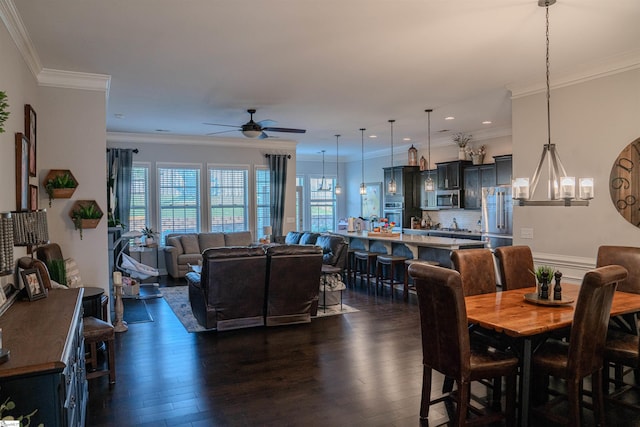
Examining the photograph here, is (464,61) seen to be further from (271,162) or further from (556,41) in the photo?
(271,162)

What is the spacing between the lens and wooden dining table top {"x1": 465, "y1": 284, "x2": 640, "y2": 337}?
2.70 metres

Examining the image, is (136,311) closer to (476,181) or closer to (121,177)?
(121,177)

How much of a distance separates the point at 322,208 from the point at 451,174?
184 inches

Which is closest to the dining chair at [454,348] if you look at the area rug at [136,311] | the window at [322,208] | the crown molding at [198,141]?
the area rug at [136,311]

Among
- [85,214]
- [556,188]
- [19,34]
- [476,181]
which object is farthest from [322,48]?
[476,181]

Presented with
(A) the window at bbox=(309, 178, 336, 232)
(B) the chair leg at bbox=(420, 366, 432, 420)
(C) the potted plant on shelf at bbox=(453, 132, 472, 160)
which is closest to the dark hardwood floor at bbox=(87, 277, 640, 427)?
(B) the chair leg at bbox=(420, 366, 432, 420)

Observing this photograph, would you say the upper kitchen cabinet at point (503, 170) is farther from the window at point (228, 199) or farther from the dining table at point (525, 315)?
the window at point (228, 199)

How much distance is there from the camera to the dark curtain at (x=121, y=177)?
863 centimetres

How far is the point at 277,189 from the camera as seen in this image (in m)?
10.0

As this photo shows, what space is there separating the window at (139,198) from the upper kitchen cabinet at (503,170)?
698 cm

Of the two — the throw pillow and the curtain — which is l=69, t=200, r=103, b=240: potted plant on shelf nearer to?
the throw pillow

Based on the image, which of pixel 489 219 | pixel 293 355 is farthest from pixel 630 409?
pixel 489 219

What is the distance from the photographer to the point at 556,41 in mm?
3895

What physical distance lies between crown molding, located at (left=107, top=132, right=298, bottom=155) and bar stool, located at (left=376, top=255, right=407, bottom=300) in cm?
388
